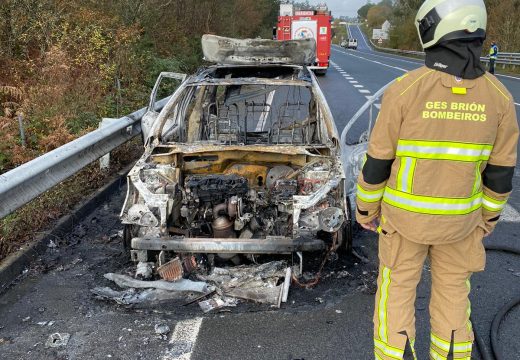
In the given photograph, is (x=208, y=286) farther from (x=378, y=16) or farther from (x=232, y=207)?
(x=378, y=16)

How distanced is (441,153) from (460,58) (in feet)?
1.45

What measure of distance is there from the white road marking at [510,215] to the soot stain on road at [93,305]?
66.4 inches

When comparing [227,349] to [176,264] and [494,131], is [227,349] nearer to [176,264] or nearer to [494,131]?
[176,264]

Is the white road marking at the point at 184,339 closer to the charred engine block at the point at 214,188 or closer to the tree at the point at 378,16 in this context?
the charred engine block at the point at 214,188

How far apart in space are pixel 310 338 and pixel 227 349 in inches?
21.9

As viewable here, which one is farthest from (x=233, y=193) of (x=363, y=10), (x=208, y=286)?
(x=363, y=10)

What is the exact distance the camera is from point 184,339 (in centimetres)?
345

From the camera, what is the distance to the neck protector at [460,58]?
2377mm

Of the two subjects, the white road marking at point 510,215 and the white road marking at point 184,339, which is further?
the white road marking at point 510,215

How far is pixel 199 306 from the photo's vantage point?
389 cm

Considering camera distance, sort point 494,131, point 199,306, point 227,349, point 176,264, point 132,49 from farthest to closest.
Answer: point 132,49 → point 176,264 → point 199,306 → point 227,349 → point 494,131

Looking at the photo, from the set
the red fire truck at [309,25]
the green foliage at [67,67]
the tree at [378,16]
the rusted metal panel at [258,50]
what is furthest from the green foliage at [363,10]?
the rusted metal panel at [258,50]

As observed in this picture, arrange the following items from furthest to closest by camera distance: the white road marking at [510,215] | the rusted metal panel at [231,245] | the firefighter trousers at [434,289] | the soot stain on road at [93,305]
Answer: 1. the white road marking at [510,215]
2. the rusted metal panel at [231,245]
3. the soot stain on road at [93,305]
4. the firefighter trousers at [434,289]

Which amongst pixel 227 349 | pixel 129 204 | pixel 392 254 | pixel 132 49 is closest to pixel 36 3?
pixel 132 49
